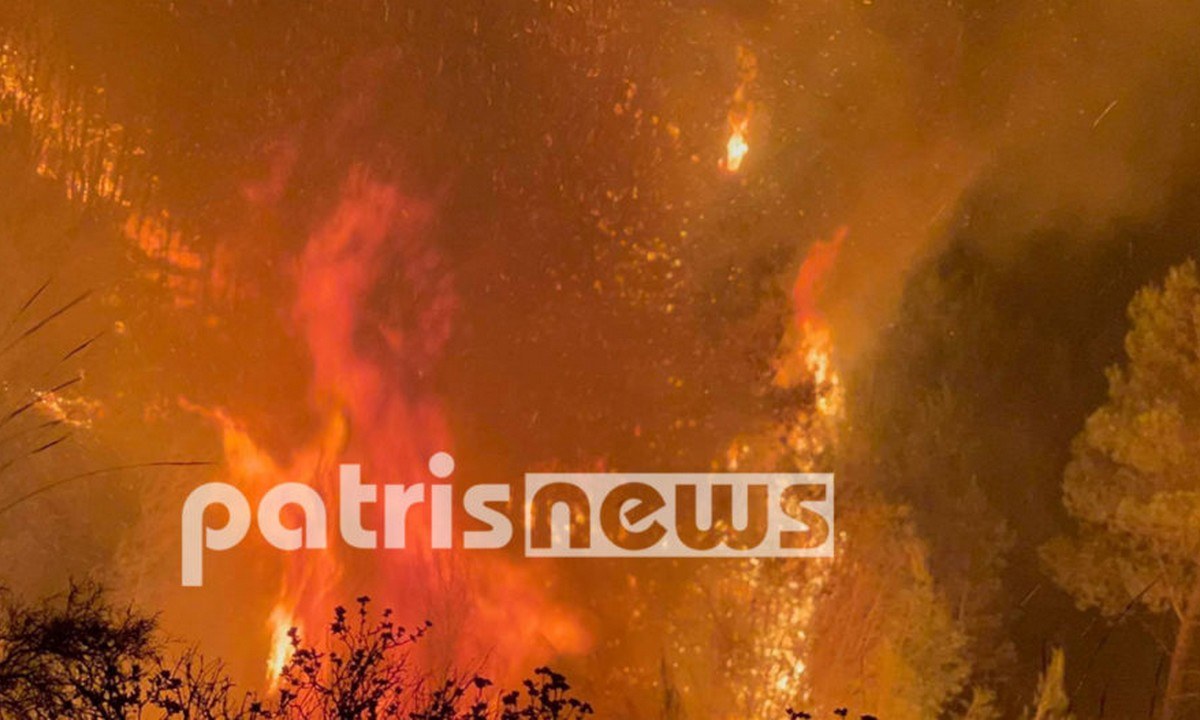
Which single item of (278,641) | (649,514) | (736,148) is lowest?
(278,641)

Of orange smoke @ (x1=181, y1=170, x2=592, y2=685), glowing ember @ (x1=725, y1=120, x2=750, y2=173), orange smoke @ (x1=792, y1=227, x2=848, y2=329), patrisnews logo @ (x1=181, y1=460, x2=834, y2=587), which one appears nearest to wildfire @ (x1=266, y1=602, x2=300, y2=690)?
orange smoke @ (x1=181, y1=170, x2=592, y2=685)

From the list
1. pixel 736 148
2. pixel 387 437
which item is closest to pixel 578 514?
pixel 387 437

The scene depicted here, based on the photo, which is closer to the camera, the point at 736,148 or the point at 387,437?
the point at 736,148

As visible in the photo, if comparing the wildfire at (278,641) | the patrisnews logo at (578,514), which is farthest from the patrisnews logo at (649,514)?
the wildfire at (278,641)

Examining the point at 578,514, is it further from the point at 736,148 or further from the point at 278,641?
the point at 736,148

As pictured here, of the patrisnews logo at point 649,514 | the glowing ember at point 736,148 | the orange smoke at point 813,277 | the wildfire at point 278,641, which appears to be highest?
→ the glowing ember at point 736,148

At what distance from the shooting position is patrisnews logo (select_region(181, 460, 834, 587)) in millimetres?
8305

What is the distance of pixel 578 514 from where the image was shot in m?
8.34

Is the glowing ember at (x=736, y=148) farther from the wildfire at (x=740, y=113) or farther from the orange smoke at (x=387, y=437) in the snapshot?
the orange smoke at (x=387, y=437)

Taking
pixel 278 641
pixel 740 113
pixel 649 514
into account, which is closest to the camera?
pixel 740 113

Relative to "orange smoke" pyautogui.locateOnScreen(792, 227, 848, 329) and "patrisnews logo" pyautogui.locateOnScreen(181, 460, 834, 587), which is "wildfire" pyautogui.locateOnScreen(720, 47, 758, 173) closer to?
"orange smoke" pyautogui.locateOnScreen(792, 227, 848, 329)

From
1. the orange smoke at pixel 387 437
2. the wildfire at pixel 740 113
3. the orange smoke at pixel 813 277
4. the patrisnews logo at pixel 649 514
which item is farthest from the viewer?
the orange smoke at pixel 813 277

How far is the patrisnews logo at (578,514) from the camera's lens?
8.30 meters

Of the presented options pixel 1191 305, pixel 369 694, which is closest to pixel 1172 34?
pixel 1191 305
